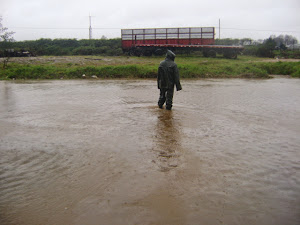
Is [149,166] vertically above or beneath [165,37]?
beneath

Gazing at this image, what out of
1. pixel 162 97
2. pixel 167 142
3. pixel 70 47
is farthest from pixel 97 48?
pixel 167 142

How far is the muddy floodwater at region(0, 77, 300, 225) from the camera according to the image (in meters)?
3.17

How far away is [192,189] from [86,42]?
1378 inches

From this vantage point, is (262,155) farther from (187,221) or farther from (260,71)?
(260,71)

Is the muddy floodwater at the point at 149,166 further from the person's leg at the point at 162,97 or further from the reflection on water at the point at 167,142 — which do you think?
the person's leg at the point at 162,97

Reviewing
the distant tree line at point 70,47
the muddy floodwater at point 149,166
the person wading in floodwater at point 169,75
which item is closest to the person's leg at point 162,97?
the person wading in floodwater at point 169,75

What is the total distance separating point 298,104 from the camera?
31.6 feet

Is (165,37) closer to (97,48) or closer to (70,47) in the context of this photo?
(97,48)

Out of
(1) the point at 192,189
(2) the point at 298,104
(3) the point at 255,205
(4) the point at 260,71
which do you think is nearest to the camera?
(3) the point at 255,205

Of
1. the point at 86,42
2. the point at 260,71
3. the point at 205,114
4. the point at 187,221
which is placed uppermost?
the point at 86,42

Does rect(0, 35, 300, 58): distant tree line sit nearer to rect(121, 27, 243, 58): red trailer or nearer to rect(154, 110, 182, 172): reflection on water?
rect(121, 27, 243, 58): red trailer

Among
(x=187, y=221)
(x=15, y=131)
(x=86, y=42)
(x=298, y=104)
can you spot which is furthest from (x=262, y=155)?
(x=86, y=42)

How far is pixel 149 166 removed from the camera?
Answer: 4.32 meters

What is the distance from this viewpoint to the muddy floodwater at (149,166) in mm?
3168
